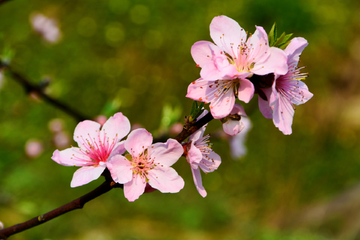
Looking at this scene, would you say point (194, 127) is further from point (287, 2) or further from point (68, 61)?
point (68, 61)

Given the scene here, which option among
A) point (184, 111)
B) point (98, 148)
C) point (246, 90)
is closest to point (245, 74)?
point (246, 90)

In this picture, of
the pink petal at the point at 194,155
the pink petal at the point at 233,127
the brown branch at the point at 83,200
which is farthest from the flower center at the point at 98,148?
the pink petal at the point at 233,127

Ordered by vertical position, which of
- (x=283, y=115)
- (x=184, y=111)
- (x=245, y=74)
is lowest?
(x=283, y=115)

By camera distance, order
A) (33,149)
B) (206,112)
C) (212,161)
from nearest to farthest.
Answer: (206,112) < (212,161) < (33,149)

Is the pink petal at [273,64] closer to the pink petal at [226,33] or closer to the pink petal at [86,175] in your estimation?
the pink petal at [226,33]

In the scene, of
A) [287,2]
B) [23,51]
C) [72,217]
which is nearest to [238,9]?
[287,2]

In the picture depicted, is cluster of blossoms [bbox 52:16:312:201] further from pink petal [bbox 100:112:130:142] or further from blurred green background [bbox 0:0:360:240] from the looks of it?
blurred green background [bbox 0:0:360:240]

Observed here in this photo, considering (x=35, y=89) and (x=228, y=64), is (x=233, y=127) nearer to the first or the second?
(x=228, y=64)
